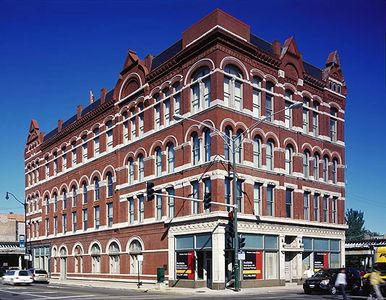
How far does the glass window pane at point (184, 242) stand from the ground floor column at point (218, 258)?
3062 mm

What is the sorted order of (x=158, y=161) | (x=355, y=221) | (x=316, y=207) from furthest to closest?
(x=355, y=221) → (x=316, y=207) → (x=158, y=161)

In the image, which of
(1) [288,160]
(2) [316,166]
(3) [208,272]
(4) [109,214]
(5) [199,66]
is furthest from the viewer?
(4) [109,214]

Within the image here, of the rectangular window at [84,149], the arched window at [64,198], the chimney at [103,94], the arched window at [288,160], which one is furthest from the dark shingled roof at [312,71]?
the arched window at [64,198]

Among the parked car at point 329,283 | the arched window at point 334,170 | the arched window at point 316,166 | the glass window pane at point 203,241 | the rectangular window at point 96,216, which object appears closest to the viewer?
the parked car at point 329,283

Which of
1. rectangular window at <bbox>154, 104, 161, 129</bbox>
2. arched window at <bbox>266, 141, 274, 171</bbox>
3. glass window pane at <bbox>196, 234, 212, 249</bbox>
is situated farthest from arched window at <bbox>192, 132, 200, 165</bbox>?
arched window at <bbox>266, 141, 274, 171</bbox>

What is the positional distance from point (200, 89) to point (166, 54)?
7252 mm

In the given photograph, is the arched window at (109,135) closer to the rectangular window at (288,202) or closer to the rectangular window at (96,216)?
the rectangular window at (96,216)

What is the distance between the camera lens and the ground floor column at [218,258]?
34.1 m

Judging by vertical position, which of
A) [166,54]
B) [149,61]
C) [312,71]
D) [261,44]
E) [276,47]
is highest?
[261,44]

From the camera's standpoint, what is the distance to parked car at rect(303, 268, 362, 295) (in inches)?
1189

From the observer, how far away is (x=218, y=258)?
34.2 metres

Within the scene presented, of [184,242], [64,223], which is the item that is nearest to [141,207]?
[184,242]

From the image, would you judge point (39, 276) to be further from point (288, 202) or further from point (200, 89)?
point (200, 89)

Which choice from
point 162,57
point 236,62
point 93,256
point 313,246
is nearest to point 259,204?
point 313,246
